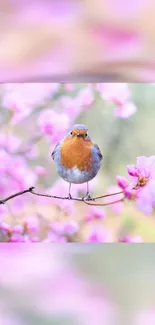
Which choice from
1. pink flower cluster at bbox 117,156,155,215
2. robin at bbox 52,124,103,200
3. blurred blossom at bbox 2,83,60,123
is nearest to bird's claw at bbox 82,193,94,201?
robin at bbox 52,124,103,200

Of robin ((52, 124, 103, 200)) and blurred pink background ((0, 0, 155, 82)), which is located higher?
blurred pink background ((0, 0, 155, 82))

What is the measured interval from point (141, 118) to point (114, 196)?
27cm

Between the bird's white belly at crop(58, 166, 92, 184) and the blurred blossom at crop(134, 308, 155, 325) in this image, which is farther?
the bird's white belly at crop(58, 166, 92, 184)

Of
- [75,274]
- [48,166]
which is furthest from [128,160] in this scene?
[75,274]

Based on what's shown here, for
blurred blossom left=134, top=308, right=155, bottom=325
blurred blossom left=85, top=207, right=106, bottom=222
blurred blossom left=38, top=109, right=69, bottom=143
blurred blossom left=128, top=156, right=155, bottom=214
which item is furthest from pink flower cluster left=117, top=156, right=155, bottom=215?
blurred blossom left=134, top=308, right=155, bottom=325

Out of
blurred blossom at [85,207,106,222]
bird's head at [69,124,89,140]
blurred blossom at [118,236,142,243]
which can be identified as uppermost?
bird's head at [69,124,89,140]

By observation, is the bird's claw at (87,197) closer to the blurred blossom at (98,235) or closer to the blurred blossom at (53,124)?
the blurred blossom at (98,235)

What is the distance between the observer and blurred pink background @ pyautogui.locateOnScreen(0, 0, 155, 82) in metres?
1.56

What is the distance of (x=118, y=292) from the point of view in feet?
4.65

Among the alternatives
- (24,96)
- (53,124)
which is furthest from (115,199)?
(24,96)

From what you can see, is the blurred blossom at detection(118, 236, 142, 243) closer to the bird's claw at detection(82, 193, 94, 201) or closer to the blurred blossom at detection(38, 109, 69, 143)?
the bird's claw at detection(82, 193, 94, 201)

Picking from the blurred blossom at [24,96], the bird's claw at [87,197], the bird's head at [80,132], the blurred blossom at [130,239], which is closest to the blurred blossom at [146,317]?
the blurred blossom at [130,239]

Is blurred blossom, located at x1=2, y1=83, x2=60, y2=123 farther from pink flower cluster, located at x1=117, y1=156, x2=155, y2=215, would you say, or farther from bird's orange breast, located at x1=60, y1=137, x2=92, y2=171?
pink flower cluster, located at x1=117, y1=156, x2=155, y2=215

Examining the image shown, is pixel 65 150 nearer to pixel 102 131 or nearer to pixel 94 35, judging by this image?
pixel 102 131
